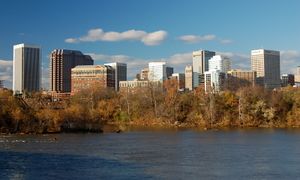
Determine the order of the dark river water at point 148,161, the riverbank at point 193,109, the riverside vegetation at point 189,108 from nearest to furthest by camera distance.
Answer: the dark river water at point 148,161 < the riverside vegetation at point 189,108 < the riverbank at point 193,109

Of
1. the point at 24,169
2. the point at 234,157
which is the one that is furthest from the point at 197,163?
the point at 24,169

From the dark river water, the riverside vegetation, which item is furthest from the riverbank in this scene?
the dark river water

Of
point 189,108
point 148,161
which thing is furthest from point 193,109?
point 148,161

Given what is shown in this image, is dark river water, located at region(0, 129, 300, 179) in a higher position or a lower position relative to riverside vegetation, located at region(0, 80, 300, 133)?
lower

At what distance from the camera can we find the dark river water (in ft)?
105

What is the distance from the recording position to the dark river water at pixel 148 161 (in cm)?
3191

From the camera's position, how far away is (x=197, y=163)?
3731 centimetres

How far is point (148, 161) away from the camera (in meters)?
38.8

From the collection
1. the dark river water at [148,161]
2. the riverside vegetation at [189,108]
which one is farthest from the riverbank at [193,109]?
the dark river water at [148,161]

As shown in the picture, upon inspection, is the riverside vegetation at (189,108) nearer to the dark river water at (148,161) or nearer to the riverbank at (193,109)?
the riverbank at (193,109)

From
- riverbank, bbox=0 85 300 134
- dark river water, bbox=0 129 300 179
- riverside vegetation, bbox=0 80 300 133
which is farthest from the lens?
riverbank, bbox=0 85 300 134

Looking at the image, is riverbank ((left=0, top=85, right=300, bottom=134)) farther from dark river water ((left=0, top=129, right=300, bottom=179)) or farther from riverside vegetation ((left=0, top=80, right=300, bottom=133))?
dark river water ((left=0, top=129, right=300, bottom=179))

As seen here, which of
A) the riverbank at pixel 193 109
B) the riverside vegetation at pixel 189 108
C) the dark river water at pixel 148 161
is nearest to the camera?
the dark river water at pixel 148 161

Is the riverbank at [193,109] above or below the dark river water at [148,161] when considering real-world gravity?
above
